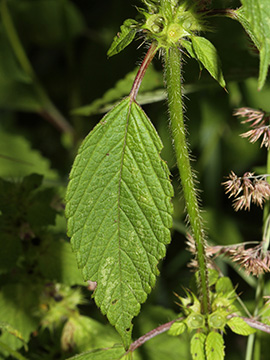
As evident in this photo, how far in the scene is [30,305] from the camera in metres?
1.32

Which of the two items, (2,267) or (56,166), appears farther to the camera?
(56,166)

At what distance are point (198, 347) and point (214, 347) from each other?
0.12 feet

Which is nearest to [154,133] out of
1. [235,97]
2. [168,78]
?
[168,78]

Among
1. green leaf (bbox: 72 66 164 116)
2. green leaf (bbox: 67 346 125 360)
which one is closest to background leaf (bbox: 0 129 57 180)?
green leaf (bbox: 72 66 164 116)

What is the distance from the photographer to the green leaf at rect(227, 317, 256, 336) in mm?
966

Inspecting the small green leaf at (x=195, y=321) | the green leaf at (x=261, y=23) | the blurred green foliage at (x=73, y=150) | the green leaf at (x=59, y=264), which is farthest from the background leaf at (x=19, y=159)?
the green leaf at (x=261, y=23)

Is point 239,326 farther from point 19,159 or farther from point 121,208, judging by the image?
point 19,159

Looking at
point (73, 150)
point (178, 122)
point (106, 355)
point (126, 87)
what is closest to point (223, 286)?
point (106, 355)

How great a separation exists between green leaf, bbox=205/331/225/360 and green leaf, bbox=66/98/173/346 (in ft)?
0.49

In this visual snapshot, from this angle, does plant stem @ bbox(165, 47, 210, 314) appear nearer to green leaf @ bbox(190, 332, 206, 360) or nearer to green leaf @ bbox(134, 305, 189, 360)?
green leaf @ bbox(190, 332, 206, 360)

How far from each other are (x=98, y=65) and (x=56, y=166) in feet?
1.79

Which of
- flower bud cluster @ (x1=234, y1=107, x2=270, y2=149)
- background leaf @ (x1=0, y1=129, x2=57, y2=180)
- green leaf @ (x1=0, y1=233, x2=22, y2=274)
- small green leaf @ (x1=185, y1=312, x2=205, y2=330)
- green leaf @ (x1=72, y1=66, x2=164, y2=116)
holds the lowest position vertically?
small green leaf @ (x1=185, y1=312, x2=205, y2=330)

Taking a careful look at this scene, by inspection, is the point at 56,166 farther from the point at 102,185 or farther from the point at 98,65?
the point at 102,185

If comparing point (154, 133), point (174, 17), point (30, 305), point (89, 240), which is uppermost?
point (174, 17)
